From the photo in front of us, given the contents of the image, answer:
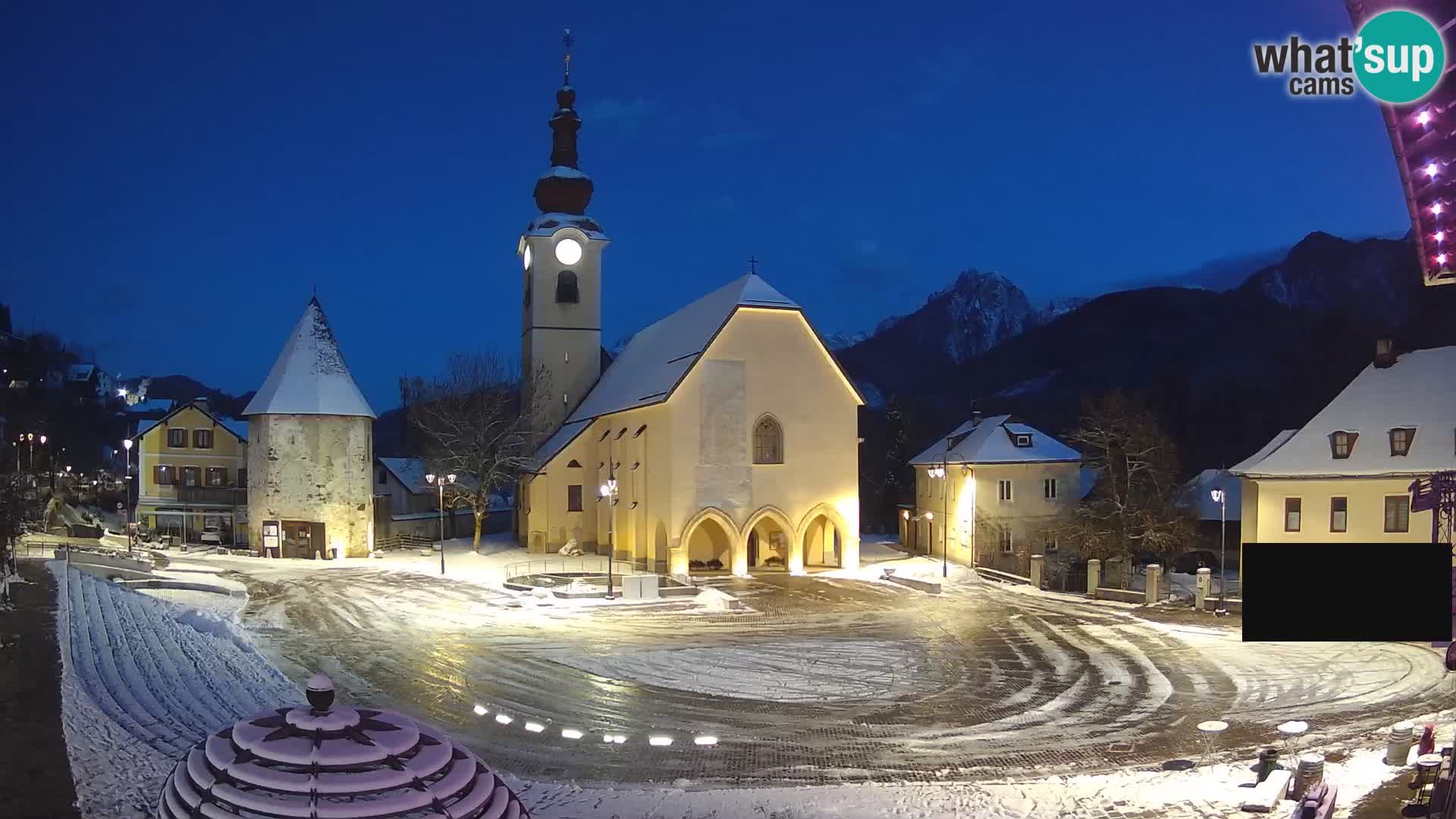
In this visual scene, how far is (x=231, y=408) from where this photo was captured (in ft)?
372

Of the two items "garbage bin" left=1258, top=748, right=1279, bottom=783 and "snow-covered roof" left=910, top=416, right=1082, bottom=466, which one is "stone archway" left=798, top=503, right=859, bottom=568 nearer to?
"snow-covered roof" left=910, top=416, right=1082, bottom=466

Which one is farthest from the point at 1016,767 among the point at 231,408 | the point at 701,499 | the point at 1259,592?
the point at 231,408

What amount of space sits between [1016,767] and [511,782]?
23.0ft

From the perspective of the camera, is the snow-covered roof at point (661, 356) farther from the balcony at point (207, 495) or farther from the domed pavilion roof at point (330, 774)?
the domed pavilion roof at point (330, 774)

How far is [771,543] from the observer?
38719 mm

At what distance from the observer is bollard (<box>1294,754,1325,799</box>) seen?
1068 cm

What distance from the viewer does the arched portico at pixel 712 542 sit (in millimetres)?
35125

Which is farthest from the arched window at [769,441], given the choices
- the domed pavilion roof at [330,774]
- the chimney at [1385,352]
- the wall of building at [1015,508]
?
the domed pavilion roof at [330,774]

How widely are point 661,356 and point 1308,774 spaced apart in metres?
33.0

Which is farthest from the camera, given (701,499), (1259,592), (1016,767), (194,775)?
(701,499)

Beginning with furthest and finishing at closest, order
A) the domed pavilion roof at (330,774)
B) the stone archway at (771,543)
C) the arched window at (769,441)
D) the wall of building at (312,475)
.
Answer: the wall of building at (312,475) → the arched window at (769,441) → the stone archway at (771,543) → the domed pavilion roof at (330,774)

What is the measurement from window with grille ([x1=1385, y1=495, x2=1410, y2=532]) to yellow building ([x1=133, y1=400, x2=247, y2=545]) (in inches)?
1920

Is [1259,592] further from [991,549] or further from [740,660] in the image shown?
[991,549]

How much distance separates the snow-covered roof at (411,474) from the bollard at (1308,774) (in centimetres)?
4763
